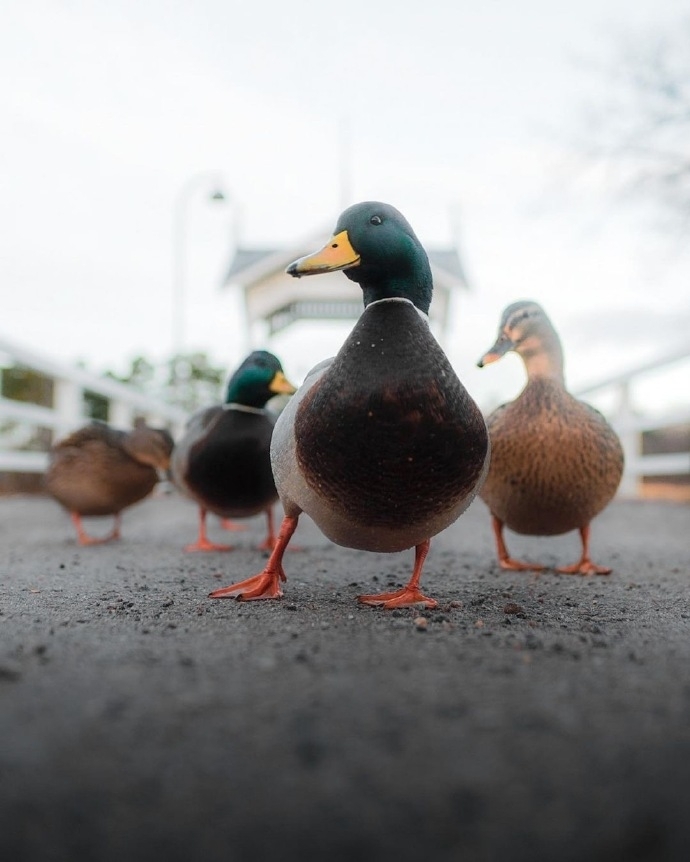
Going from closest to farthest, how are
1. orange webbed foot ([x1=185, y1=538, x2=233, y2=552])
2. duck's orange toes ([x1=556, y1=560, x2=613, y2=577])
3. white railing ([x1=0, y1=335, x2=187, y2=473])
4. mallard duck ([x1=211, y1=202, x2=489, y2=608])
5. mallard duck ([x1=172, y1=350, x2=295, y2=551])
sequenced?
mallard duck ([x1=211, y1=202, x2=489, y2=608]) < duck's orange toes ([x1=556, y1=560, x2=613, y2=577]) < mallard duck ([x1=172, y1=350, x2=295, y2=551]) < orange webbed foot ([x1=185, y1=538, x2=233, y2=552]) < white railing ([x1=0, y1=335, x2=187, y2=473])

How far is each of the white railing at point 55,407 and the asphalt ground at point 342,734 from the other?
3173 millimetres

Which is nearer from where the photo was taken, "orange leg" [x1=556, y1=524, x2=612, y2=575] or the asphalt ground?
the asphalt ground

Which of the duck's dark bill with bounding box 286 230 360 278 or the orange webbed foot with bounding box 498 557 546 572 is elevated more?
the duck's dark bill with bounding box 286 230 360 278

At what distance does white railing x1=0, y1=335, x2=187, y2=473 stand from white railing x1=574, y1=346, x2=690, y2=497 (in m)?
4.33

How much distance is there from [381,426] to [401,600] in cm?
46

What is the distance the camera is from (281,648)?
1.43 meters

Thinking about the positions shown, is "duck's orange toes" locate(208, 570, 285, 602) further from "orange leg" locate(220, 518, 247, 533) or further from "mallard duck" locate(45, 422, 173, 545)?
"orange leg" locate(220, 518, 247, 533)

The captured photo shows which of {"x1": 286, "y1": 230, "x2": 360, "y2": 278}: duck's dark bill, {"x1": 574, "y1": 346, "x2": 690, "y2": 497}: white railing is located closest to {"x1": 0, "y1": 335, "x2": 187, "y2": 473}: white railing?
{"x1": 286, "y1": 230, "x2": 360, "y2": 278}: duck's dark bill

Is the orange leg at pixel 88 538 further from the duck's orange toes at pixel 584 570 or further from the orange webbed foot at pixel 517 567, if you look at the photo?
the duck's orange toes at pixel 584 570

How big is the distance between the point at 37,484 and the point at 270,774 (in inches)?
304

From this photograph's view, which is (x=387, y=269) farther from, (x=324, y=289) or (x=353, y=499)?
(x=324, y=289)

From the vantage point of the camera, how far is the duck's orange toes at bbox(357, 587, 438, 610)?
77.5 inches

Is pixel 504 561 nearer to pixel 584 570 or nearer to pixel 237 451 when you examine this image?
pixel 584 570

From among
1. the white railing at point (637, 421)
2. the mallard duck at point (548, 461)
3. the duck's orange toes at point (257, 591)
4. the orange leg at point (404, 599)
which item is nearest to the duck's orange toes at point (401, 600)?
the orange leg at point (404, 599)
